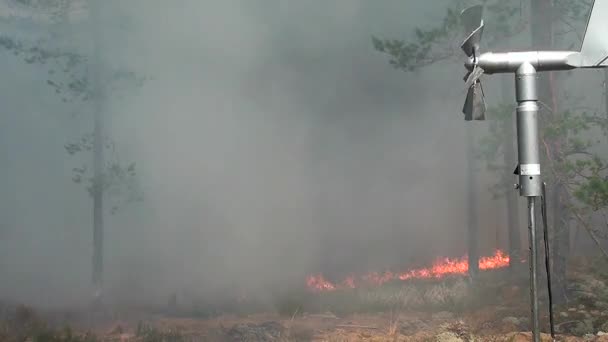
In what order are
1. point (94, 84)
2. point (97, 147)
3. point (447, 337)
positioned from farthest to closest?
point (94, 84) → point (97, 147) → point (447, 337)

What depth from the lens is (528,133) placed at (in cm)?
564

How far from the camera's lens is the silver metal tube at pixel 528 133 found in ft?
18.4

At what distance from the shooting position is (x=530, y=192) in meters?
5.61

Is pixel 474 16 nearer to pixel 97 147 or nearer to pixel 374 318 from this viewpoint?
pixel 374 318

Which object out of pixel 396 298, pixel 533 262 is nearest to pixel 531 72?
pixel 533 262

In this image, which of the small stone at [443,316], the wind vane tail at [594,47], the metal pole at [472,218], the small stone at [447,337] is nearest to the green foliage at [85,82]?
the small stone at [443,316]

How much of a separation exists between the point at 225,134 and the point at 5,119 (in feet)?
41.0

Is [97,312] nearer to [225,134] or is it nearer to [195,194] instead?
[195,194]

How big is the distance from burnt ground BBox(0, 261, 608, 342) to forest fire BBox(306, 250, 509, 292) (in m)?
1.04

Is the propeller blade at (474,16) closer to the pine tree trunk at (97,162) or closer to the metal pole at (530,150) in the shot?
the metal pole at (530,150)

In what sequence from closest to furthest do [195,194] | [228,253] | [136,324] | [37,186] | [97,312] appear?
[136,324] < [97,312] < [228,253] < [195,194] < [37,186]

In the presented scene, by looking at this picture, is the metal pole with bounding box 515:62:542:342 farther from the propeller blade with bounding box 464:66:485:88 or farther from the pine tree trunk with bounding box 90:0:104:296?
the pine tree trunk with bounding box 90:0:104:296

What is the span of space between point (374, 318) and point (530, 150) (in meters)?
8.20

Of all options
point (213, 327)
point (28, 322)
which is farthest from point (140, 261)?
point (213, 327)
